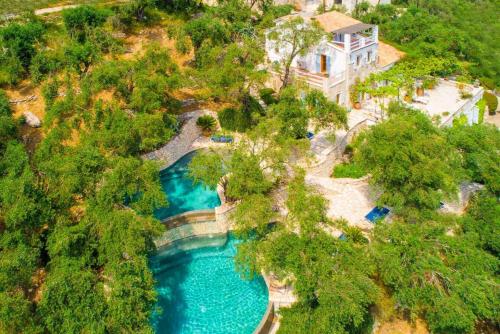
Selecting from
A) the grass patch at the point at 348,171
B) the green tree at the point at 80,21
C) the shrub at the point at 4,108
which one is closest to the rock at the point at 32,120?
the shrub at the point at 4,108

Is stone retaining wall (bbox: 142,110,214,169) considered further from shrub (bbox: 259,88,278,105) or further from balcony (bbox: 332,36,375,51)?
balcony (bbox: 332,36,375,51)

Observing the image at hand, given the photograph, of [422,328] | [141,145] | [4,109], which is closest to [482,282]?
[422,328]

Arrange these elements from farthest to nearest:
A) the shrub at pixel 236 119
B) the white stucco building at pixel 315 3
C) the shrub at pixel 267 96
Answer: the white stucco building at pixel 315 3 → the shrub at pixel 267 96 → the shrub at pixel 236 119

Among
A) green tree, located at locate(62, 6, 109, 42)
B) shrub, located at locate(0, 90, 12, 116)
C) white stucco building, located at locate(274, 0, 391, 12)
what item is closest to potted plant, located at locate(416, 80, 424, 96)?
white stucco building, located at locate(274, 0, 391, 12)

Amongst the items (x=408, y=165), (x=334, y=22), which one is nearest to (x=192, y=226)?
(x=408, y=165)

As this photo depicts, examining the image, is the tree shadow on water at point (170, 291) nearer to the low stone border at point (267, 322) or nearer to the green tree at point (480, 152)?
the low stone border at point (267, 322)

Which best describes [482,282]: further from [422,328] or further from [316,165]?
[316,165]
